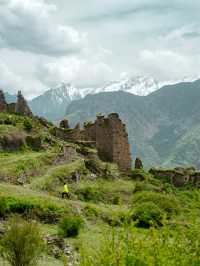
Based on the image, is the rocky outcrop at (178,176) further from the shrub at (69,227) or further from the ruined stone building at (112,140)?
the shrub at (69,227)

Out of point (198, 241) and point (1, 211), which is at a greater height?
point (198, 241)

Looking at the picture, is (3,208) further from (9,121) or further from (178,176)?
(178,176)

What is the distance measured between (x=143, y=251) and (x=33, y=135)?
44405 mm

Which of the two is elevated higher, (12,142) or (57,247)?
(12,142)

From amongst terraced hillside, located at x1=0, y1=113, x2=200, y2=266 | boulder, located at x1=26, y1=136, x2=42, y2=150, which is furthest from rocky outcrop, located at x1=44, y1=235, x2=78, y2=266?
boulder, located at x1=26, y1=136, x2=42, y2=150

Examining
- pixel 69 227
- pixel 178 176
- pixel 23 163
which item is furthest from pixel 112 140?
pixel 69 227

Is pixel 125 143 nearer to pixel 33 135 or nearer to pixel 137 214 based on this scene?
pixel 33 135

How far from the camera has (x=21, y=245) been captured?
22.6 metres

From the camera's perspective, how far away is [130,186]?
54812mm

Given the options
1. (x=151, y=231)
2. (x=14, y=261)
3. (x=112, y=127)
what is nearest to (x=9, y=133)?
(x=112, y=127)

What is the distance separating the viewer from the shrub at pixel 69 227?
30.3m

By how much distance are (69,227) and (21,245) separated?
8139mm

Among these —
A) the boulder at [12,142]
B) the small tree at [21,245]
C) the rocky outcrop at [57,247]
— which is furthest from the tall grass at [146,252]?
the boulder at [12,142]

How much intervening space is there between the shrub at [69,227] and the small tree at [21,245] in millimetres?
7130
